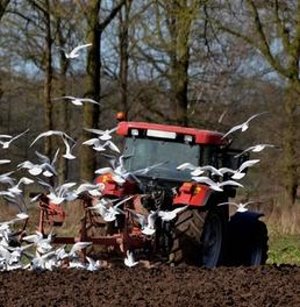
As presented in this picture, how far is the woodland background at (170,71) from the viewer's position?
23703 mm

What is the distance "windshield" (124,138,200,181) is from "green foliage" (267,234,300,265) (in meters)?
3.42

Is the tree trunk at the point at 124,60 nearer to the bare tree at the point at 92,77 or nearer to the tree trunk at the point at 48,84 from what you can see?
the tree trunk at the point at 48,84

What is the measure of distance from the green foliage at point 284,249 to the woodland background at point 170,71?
10.8 ft

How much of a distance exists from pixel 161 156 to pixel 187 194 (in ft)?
3.19

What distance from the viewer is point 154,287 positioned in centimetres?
680

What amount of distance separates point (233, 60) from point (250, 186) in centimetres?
457

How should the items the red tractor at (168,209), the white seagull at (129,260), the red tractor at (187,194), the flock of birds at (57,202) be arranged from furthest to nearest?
1. the red tractor at (187,194)
2. the red tractor at (168,209)
3. the white seagull at (129,260)
4. the flock of birds at (57,202)

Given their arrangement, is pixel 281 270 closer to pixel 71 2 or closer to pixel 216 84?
pixel 71 2

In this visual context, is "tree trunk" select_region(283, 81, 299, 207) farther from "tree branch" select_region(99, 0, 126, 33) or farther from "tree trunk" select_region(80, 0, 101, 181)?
"tree trunk" select_region(80, 0, 101, 181)

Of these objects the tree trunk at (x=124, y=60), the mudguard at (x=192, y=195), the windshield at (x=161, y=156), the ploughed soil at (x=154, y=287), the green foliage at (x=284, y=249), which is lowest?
the green foliage at (x=284, y=249)

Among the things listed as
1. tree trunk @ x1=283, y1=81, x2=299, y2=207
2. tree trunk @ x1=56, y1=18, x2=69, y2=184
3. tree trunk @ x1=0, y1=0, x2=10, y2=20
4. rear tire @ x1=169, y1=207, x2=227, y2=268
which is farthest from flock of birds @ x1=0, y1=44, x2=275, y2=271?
tree trunk @ x1=283, y1=81, x2=299, y2=207

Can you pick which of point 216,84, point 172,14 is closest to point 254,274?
point 172,14

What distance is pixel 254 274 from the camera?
778 centimetres

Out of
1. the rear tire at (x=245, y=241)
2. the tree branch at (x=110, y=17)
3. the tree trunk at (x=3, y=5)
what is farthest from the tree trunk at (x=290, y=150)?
the rear tire at (x=245, y=241)
